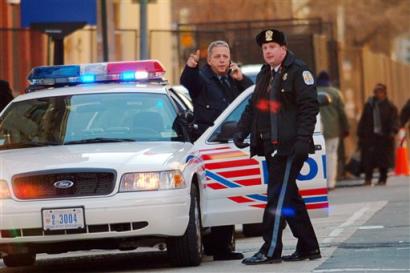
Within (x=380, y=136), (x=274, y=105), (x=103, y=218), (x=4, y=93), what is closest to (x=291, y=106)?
(x=274, y=105)

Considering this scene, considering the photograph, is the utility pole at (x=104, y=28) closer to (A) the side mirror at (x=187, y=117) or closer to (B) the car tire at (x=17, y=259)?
(A) the side mirror at (x=187, y=117)

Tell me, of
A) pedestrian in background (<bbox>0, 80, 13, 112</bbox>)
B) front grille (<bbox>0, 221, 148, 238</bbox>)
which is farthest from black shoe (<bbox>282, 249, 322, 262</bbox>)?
pedestrian in background (<bbox>0, 80, 13, 112</bbox>)

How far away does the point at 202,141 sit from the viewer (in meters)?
12.0

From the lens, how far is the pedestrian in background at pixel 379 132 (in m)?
25.1

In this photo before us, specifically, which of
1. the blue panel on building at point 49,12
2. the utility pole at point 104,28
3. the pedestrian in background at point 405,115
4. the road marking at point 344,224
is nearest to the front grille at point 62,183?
the road marking at point 344,224

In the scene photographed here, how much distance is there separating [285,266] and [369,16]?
44892 millimetres

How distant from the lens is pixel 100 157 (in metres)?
10.7

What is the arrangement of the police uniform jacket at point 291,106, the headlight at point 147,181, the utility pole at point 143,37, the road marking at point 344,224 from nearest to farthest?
the headlight at point 147,181
the police uniform jacket at point 291,106
the road marking at point 344,224
the utility pole at point 143,37

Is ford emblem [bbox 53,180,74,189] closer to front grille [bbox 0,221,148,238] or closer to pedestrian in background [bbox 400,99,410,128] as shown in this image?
front grille [bbox 0,221,148,238]

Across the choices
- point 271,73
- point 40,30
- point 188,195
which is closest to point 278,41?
point 271,73

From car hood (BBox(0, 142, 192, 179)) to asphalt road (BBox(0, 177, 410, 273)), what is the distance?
867 millimetres

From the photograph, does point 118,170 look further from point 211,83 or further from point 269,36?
point 211,83

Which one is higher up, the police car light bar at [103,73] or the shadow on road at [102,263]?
the police car light bar at [103,73]

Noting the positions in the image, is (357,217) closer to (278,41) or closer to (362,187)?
(278,41)
